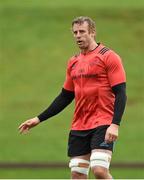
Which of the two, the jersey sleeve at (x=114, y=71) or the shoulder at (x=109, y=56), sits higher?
the shoulder at (x=109, y=56)

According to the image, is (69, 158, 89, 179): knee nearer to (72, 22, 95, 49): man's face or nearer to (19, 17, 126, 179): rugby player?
(19, 17, 126, 179): rugby player

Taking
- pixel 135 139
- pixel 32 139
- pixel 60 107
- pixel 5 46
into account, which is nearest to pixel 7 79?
pixel 5 46

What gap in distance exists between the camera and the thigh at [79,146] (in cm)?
1004

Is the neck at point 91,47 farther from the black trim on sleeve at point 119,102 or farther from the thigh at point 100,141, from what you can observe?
the thigh at point 100,141

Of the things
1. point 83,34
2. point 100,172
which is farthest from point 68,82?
point 100,172

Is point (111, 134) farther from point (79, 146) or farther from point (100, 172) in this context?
point (79, 146)

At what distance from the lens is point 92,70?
9.98 meters

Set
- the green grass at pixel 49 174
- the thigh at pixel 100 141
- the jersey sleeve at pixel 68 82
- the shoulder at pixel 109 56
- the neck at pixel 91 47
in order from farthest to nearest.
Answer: the green grass at pixel 49 174 < the jersey sleeve at pixel 68 82 < the neck at pixel 91 47 < the shoulder at pixel 109 56 < the thigh at pixel 100 141

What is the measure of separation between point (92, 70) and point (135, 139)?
12300 millimetres

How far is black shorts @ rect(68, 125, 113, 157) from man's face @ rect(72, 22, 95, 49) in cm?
102

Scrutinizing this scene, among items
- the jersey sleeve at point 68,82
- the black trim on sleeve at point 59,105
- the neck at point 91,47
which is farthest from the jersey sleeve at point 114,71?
the black trim on sleeve at point 59,105

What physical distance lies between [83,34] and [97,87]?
646 mm

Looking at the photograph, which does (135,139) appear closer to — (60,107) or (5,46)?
(5,46)

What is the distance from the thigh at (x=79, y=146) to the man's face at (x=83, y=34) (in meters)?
1.09
